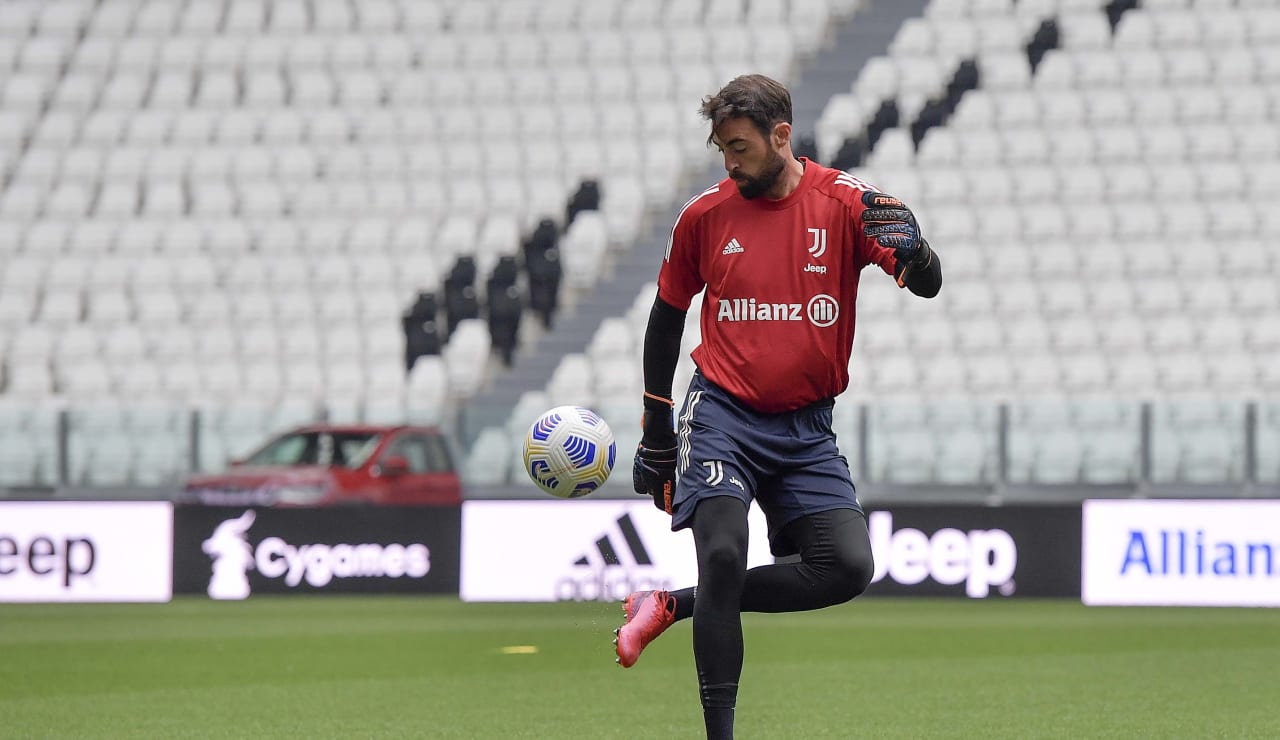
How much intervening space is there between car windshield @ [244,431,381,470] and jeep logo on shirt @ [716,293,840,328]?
11877 millimetres

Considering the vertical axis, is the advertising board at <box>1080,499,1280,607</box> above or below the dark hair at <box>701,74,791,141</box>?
below

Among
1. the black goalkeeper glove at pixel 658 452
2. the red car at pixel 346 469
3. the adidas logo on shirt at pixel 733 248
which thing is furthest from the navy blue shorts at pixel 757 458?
the red car at pixel 346 469

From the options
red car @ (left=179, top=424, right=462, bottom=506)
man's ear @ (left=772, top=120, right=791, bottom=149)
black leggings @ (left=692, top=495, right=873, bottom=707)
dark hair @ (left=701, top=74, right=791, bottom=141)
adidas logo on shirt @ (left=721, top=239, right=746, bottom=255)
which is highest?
dark hair @ (left=701, top=74, right=791, bottom=141)

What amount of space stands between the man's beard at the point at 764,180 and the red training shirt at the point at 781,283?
0.07m

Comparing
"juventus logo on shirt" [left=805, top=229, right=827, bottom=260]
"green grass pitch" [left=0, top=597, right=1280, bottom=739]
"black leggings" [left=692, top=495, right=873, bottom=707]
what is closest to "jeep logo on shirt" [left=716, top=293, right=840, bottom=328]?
"juventus logo on shirt" [left=805, top=229, right=827, bottom=260]

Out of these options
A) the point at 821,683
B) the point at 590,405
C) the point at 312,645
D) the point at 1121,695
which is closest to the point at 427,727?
the point at 821,683

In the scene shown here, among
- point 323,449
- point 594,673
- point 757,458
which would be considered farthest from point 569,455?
point 323,449

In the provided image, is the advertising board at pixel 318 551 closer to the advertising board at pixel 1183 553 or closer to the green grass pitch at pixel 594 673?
the green grass pitch at pixel 594 673

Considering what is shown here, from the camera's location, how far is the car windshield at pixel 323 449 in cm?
1734

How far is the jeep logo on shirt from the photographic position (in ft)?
19.0

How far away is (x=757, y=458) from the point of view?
586cm

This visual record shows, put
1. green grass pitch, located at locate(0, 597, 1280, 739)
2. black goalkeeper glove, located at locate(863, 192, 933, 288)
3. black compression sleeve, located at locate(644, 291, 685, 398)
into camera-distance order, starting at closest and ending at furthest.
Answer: black goalkeeper glove, located at locate(863, 192, 933, 288) < black compression sleeve, located at locate(644, 291, 685, 398) < green grass pitch, located at locate(0, 597, 1280, 739)

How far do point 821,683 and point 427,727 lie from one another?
271 cm

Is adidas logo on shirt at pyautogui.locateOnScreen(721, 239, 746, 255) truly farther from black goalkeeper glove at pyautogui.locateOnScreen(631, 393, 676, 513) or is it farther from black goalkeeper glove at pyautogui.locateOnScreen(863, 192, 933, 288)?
black goalkeeper glove at pyautogui.locateOnScreen(631, 393, 676, 513)
